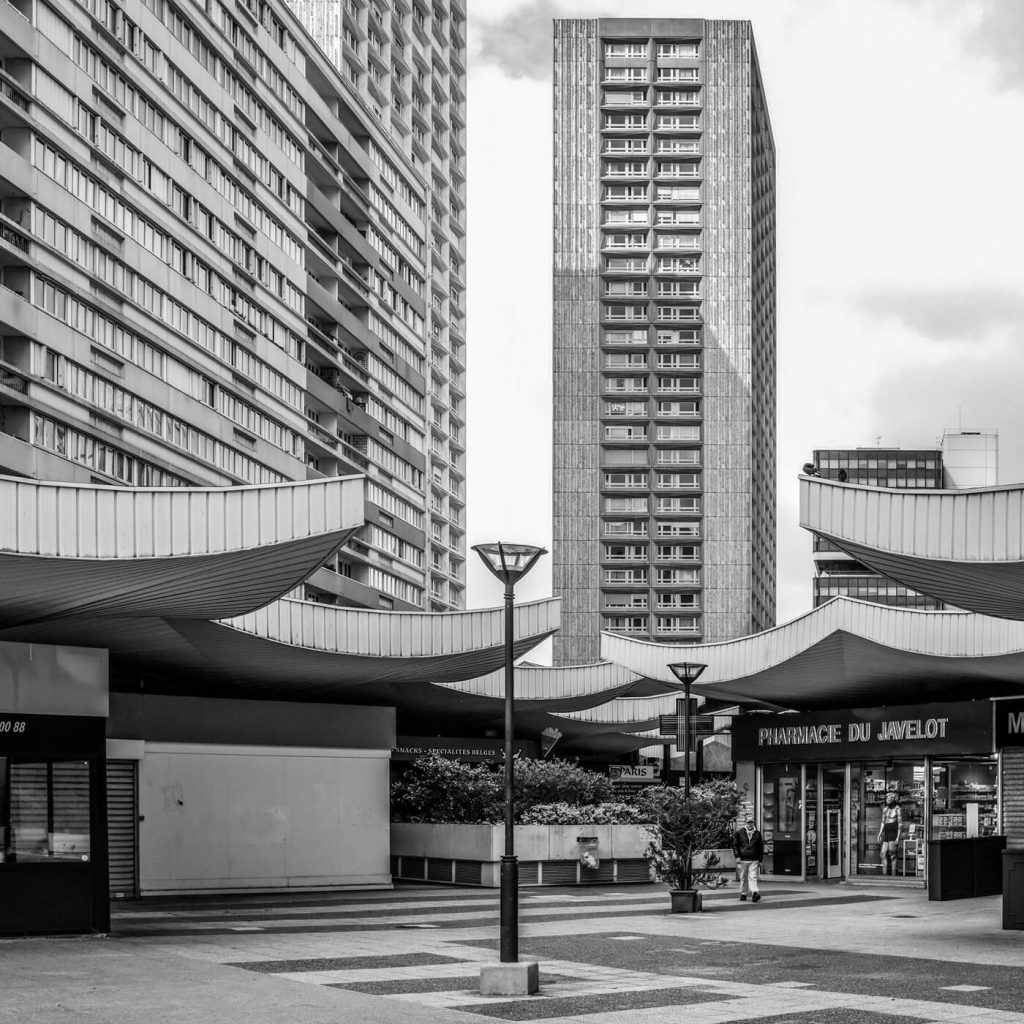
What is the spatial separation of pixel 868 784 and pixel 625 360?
93585 millimetres

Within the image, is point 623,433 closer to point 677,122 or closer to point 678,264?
point 678,264

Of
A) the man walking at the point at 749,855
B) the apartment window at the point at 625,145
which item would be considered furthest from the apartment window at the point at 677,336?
the man walking at the point at 749,855

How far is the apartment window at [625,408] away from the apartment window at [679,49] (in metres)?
28.8

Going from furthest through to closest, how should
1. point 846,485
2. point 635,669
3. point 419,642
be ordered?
1. point 635,669
2. point 419,642
3. point 846,485

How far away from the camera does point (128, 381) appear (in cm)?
6562

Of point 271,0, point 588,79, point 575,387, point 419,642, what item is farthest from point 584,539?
point 419,642

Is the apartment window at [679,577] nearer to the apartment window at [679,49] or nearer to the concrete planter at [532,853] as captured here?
the apartment window at [679,49]

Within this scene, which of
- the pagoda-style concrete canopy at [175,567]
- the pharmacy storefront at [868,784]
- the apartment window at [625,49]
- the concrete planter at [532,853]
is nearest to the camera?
the pagoda-style concrete canopy at [175,567]

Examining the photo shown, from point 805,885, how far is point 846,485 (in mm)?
18568

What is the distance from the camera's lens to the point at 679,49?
A: 129 m

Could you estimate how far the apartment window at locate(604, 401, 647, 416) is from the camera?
125m

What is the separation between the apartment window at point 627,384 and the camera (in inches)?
4936

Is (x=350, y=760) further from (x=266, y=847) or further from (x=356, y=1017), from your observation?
(x=356, y=1017)

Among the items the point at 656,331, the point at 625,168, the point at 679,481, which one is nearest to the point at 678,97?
the point at 625,168
